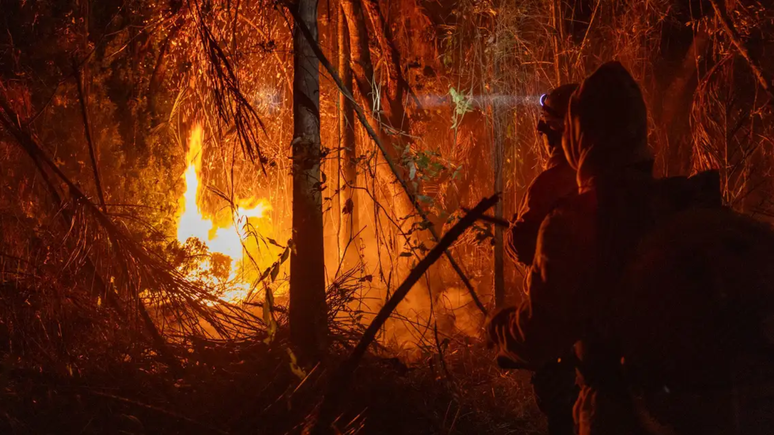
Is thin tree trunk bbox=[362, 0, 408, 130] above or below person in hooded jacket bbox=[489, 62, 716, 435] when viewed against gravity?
above

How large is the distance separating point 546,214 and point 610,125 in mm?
447

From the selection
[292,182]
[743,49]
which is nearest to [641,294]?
[743,49]

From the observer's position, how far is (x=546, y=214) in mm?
2350

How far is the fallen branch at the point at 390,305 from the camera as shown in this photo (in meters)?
1.95

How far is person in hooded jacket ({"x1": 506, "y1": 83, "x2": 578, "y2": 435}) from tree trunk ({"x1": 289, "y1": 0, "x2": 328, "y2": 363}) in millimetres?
1954

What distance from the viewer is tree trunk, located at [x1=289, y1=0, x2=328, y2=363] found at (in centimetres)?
418

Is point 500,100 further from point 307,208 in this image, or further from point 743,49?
point 307,208

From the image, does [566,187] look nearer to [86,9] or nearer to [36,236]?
[36,236]

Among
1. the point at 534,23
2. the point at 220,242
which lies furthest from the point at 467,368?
the point at 220,242

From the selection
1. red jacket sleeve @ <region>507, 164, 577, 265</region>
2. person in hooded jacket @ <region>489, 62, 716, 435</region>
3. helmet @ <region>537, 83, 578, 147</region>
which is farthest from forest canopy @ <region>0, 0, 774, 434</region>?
helmet @ <region>537, 83, 578, 147</region>

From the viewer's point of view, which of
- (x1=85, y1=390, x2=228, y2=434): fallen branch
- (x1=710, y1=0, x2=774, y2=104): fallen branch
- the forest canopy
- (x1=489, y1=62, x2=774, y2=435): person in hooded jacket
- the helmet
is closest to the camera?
(x1=489, y1=62, x2=774, y2=435): person in hooded jacket

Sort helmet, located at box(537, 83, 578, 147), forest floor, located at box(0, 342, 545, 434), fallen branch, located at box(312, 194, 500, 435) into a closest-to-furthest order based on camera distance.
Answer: fallen branch, located at box(312, 194, 500, 435)
helmet, located at box(537, 83, 578, 147)
forest floor, located at box(0, 342, 545, 434)

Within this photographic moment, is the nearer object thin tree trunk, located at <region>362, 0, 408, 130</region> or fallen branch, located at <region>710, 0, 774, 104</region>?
fallen branch, located at <region>710, 0, 774, 104</region>

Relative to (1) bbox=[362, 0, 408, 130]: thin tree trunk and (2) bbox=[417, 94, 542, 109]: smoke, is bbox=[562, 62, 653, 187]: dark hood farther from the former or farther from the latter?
(1) bbox=[362, 0, 408, 130]: thin tree trunk
